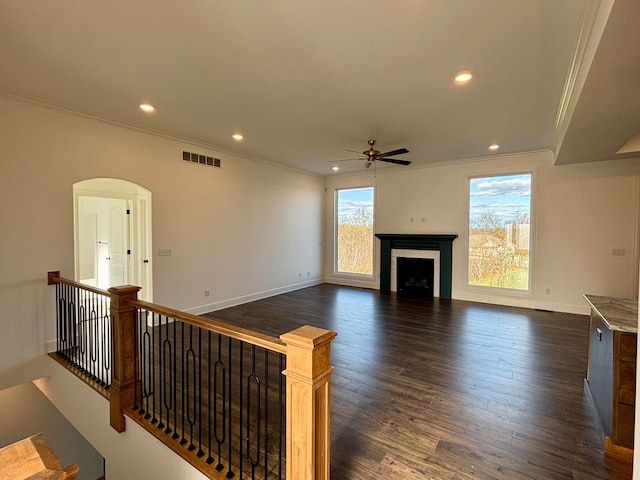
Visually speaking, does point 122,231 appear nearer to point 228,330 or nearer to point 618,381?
point 228,330

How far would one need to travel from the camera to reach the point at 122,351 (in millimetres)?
2518

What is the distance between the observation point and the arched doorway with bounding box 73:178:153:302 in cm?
466

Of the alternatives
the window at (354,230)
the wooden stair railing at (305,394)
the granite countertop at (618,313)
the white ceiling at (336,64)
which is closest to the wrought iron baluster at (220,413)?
the wooden stair railing at (305,394)

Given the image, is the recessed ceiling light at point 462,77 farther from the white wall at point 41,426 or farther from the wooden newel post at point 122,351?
the white wall at point 41,426

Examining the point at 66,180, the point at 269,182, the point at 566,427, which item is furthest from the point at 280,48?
the point at 269,182

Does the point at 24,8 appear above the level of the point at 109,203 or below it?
above

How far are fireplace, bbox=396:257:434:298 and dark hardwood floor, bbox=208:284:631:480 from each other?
67.9 inches

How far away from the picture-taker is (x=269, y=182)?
260 inches

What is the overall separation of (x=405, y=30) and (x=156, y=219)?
4.20m

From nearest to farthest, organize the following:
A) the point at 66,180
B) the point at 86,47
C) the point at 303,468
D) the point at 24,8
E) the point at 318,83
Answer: the point at 303,468, the point at 24,8, the point at 86,47, the point at 318,83, the point at 66,180

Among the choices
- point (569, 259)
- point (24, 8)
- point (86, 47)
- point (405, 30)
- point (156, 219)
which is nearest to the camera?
point (24, 8)

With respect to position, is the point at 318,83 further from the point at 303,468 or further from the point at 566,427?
the point at 566,427

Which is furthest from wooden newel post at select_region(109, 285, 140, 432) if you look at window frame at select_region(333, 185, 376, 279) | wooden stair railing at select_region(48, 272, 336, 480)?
window frame at select_region(333, 185, 376, 279)

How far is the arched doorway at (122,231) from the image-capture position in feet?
15.3
